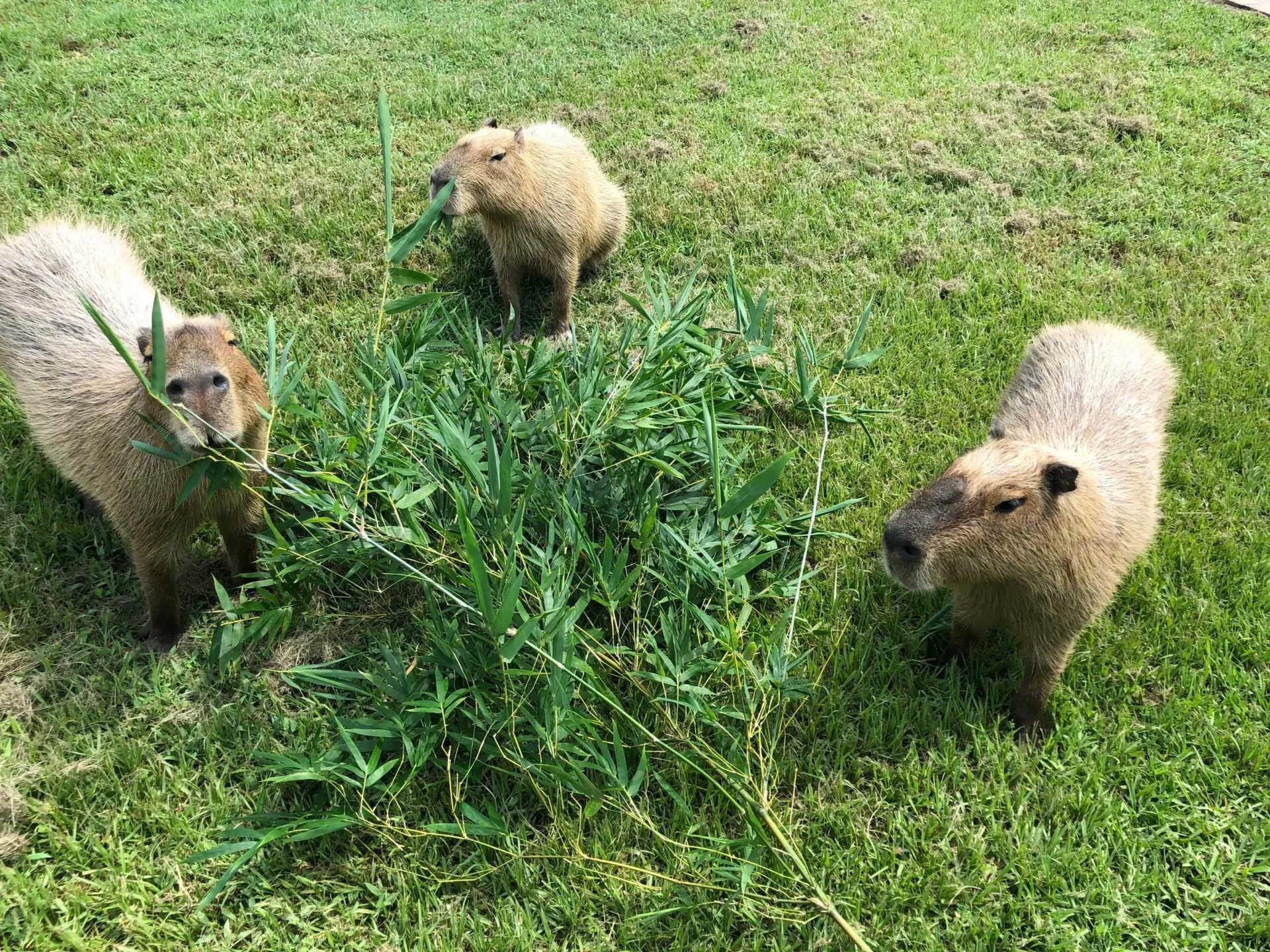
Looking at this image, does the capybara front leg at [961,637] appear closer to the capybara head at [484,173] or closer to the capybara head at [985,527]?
the capybara head at [985,527]

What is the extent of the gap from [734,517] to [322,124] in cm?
468

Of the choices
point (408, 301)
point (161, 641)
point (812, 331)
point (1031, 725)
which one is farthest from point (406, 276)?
point (1031, 725)

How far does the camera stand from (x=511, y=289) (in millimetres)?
4160

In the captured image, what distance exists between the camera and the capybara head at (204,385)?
2244mm

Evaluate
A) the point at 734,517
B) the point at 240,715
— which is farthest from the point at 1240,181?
the point at 240,715

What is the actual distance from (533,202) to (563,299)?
526 millimetres

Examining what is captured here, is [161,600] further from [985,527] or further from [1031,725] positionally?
[1031,725]

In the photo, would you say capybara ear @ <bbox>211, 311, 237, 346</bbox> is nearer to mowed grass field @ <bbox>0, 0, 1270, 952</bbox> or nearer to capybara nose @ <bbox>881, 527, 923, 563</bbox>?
mowed grass field @ <bbox>0, 0, 1270, 952</bbox>

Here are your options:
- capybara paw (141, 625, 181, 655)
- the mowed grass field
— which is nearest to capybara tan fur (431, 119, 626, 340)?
the mowed grass field

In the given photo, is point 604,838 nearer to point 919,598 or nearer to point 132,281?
point 919,598

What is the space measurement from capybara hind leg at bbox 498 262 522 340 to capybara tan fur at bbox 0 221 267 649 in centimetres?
158

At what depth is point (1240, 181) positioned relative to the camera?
474 centimetres

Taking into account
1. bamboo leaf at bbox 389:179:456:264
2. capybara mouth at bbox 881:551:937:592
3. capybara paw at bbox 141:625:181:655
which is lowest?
capybara paw at bbox 141:625:181:655

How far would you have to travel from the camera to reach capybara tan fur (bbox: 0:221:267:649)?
232cm
